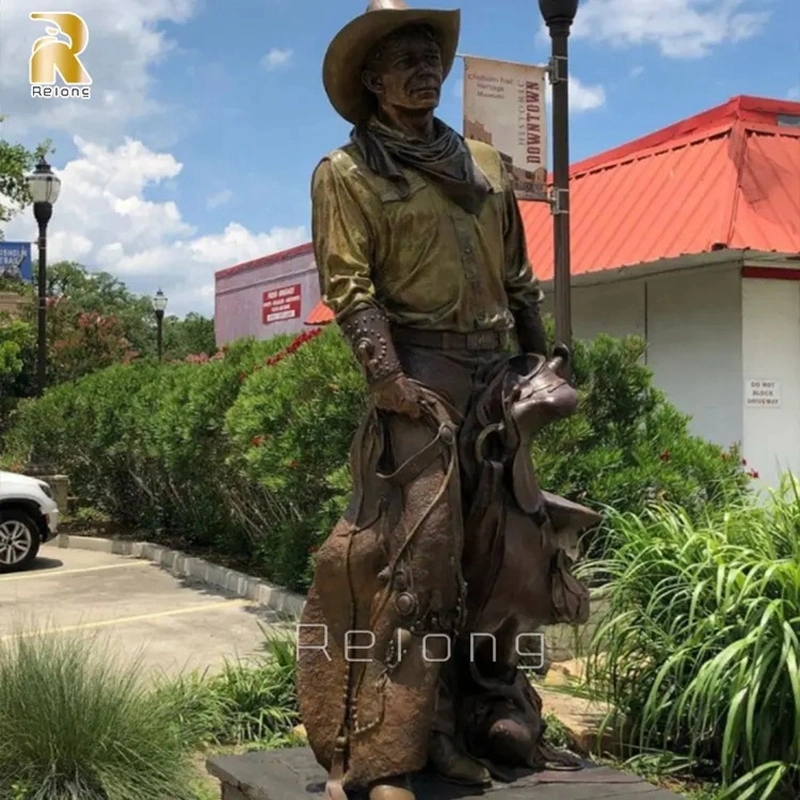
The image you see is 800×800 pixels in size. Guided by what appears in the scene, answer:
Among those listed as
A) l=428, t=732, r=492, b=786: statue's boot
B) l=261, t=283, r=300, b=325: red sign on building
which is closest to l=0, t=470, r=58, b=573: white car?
l=428, t=732, r=492, b=786: statue's boot

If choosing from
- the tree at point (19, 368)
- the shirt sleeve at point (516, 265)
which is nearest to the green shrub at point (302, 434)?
the shirt sleeve at point (516, 265)

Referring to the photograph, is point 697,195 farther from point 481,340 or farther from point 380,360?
point 380,360

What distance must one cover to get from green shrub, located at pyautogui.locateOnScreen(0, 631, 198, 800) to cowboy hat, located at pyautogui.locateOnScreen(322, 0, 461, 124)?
2.79m

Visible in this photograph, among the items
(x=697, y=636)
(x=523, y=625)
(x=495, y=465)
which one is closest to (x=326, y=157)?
(x=495, y=465)

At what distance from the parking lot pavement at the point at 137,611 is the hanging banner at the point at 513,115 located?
3726 mm

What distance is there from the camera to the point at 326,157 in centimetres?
376

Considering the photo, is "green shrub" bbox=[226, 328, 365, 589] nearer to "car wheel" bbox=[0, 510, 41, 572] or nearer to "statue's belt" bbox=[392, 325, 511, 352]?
"car wheel" bbox=[0, 510, 41, 572]

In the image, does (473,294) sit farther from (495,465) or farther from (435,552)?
(435,552)

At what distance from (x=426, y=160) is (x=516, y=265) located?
58 cm

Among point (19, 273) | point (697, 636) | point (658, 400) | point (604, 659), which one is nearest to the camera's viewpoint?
point (697, 636)

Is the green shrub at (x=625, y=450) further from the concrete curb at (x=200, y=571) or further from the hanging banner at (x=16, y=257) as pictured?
the hanging banner at (x=16, y=257)

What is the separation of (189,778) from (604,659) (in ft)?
7.16

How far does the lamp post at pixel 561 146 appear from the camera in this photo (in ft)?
23.7

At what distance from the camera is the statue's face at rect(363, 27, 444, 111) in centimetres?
367
